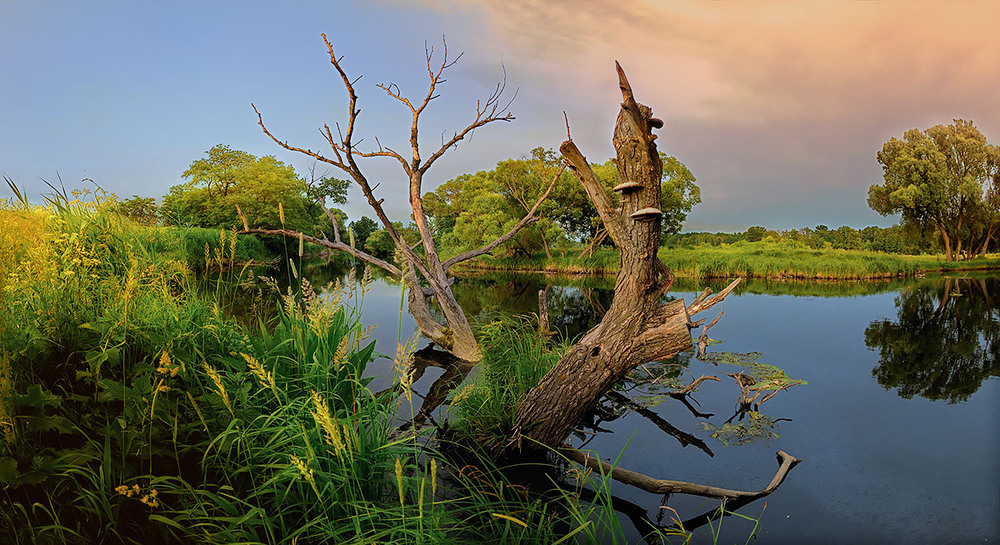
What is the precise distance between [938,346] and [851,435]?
617 cm

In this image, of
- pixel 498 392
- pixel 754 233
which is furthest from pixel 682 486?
pixel 754 233

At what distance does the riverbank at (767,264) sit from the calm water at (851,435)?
12.6 meters

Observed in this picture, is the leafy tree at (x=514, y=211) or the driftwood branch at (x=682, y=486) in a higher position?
the leafy tree at (x=514, y=211)

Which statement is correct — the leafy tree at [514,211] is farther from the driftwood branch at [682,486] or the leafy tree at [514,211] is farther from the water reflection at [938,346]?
the driftwood branch at [682,486]

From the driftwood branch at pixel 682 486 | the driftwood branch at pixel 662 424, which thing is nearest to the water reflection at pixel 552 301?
the driftwood branch at pixel 662 424

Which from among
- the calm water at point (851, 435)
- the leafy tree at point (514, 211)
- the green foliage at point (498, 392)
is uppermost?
the leafy tree at point (514, 211)

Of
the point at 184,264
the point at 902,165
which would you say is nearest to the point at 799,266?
the point at 902,165

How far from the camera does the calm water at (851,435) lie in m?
3.47

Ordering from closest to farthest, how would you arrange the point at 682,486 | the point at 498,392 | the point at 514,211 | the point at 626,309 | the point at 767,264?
the point at 682,486 < the point at 626,309 < the point at 498,392 < the point at 767,264 < the point at 514,211

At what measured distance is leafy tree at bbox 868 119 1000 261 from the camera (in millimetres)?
29562

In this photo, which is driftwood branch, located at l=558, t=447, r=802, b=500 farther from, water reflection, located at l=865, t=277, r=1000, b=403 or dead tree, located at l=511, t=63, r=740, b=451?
water reflection, located at l=865, t=277, r=1000, b=403

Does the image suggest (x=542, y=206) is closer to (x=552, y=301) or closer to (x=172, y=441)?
(x=552, y=301)

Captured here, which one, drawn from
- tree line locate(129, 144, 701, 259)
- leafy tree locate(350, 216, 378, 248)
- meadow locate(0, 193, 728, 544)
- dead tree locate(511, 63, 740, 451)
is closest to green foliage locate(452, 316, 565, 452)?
dead tree locate(511, 63, 740, 451)

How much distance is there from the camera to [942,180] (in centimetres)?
2947
